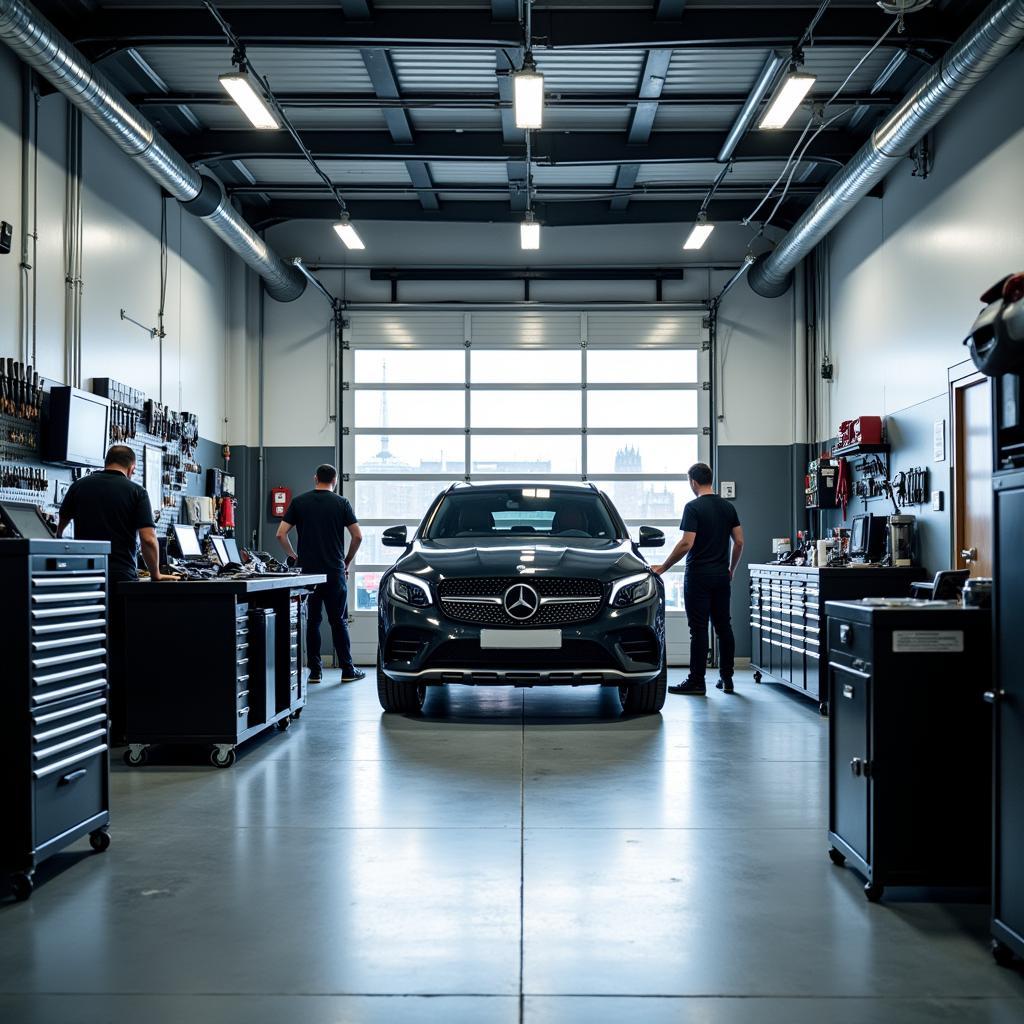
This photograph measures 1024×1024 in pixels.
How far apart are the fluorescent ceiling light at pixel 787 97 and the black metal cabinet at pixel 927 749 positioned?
408 cm

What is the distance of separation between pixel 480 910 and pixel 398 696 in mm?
3758

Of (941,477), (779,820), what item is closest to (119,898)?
(779,820)

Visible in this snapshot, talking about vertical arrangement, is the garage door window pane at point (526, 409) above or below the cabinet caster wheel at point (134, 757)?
above

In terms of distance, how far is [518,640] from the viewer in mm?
5973

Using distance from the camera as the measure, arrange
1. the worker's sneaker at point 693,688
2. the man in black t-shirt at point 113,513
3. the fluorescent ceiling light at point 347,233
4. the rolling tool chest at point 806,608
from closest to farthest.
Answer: the man in black t-shirt at point 113,513, the rolling tool chest at point 806,608, the worker's sneaker at point 693,688, the fluorescent ceiling light at point 347,233

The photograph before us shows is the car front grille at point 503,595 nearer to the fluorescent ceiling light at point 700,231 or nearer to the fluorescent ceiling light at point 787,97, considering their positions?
the fluorescent ceiling light at point 787,97

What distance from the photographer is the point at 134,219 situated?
8.42m

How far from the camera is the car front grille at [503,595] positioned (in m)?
6.04

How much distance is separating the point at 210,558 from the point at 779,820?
5.53 metres

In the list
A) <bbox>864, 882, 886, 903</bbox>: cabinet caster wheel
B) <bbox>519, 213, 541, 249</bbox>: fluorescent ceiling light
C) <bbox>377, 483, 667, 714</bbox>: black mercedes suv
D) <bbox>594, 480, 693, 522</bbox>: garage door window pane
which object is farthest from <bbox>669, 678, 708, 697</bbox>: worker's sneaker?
<bbox>864, 882, 886, 903</bbox>: cabinet caster wheel

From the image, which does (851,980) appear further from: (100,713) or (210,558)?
(210,558)

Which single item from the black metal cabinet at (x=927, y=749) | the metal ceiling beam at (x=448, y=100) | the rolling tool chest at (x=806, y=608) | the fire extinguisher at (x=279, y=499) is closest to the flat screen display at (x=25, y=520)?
the black metal cabinet at (x=927, y=749)

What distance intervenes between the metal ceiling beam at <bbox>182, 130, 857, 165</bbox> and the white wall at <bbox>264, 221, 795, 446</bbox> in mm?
2342

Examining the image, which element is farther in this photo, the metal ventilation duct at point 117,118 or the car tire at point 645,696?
the car tire at point 645,696
